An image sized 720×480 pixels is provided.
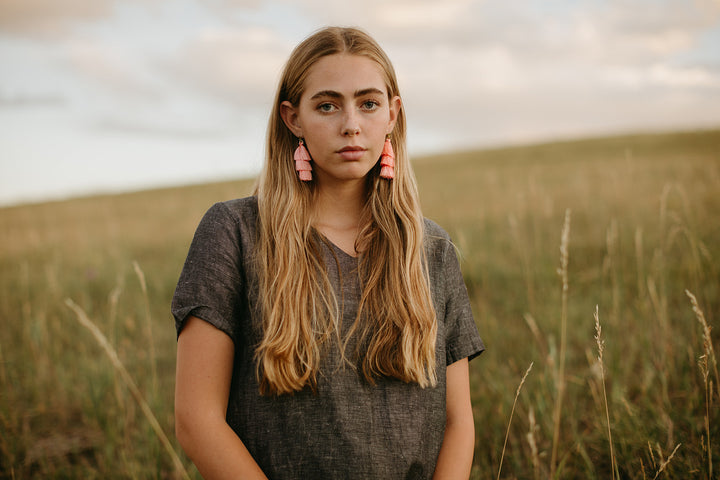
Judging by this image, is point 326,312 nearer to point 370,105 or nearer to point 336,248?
point 336,248

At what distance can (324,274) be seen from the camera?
1686 millimetres

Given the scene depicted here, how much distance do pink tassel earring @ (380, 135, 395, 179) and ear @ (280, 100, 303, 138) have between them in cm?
34

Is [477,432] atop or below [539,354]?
below

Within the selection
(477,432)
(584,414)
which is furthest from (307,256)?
(584,414)

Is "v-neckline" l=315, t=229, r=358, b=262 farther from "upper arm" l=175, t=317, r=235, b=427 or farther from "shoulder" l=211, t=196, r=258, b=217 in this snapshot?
"upper arm" l=175, t=317, r=235, b=427

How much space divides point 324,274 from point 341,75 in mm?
717

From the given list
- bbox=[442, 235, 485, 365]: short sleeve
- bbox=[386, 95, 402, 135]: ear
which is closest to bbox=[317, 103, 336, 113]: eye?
bbox=[386, 95, 402, 135]: ear

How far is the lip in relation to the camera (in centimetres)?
167

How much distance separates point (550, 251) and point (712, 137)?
23.4 meters

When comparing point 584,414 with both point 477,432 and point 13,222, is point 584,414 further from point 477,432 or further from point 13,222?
point 13,222

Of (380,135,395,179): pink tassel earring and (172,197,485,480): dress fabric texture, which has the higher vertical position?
(380,135,395,179): pink tassel earring

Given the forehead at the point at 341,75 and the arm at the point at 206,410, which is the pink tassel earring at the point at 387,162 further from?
the arm at the point at 206,410

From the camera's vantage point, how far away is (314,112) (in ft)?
5.52

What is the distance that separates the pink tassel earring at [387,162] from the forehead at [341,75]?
0.25 metres
